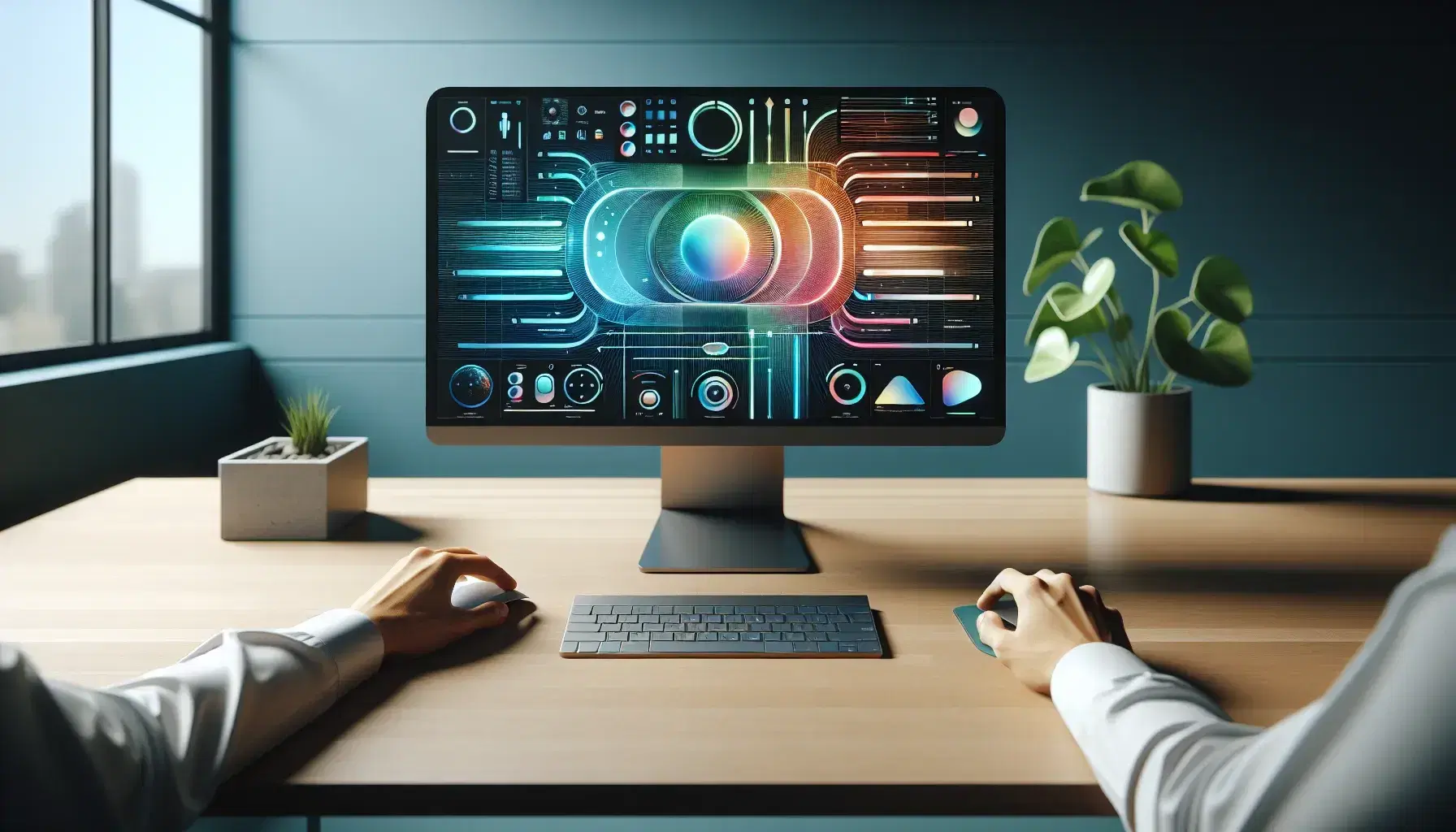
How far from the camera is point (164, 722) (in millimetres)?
662

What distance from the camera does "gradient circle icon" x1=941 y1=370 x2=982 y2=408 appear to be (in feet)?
4.10

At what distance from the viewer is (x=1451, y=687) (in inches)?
17.6

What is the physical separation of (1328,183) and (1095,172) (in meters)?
0.74

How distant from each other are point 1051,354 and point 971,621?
821 millimetres

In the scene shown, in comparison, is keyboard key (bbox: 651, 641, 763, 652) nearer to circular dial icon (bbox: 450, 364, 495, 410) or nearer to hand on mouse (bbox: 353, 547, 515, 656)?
hand on mouse (bbox: 353, 547, 515, 656)

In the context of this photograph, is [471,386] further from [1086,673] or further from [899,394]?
[1086,673]

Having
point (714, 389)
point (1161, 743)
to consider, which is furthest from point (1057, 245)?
point (1161, 743)

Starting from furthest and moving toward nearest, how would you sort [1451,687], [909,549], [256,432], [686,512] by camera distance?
[256,432]
[686,512]
[909,549]
[1451,687]

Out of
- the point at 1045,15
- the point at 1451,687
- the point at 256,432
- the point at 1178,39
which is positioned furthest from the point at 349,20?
the point at 1451,687

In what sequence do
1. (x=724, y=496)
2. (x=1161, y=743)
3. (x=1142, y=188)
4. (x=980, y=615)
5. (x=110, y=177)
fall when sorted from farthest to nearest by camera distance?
(x=110, y=177) → (x=1142, y=188) → (x=724, y=496) → (x=980, y=615) → (x=1161, y=743)

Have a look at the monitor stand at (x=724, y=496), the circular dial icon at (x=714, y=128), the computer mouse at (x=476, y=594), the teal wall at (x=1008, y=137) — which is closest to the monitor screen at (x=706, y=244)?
the circular dial icon at (x=714, y=128)

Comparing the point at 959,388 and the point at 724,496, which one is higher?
the point at 959,388

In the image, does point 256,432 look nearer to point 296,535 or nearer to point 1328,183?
point 296,535

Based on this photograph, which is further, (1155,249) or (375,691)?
(1155,249)
